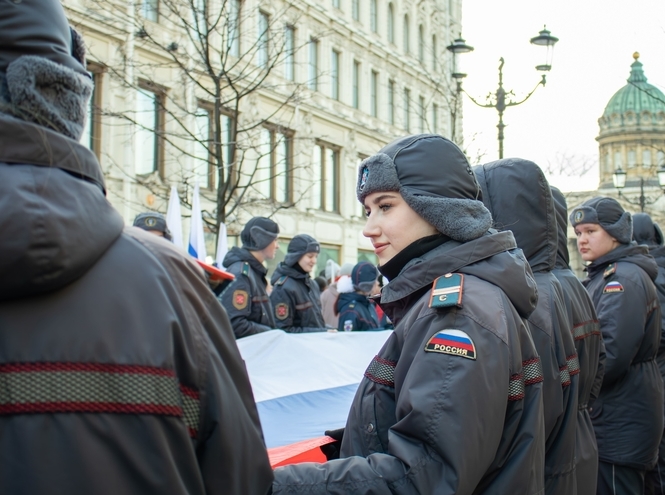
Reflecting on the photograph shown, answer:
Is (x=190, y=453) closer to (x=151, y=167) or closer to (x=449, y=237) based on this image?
(x=449, y=237)

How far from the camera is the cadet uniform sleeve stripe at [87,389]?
137cm

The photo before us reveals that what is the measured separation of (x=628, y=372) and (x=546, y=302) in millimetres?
2297

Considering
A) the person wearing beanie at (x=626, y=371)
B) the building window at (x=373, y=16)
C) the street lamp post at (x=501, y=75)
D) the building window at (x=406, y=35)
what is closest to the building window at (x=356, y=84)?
the building window at (x=373, y=16)

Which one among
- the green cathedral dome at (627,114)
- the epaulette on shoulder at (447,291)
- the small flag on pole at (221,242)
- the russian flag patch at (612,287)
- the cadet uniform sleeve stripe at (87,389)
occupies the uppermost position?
the green cathedral dome at (627,114)

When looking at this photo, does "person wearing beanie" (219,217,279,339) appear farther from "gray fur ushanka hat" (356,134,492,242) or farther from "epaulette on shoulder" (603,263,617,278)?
"gray fur ushanka hat" (356,134,492,242)

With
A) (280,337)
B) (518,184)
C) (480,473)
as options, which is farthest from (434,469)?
(280,337)

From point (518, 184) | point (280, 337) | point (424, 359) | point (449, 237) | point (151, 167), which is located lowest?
point (280, 337)

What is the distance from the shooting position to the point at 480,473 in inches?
84.0

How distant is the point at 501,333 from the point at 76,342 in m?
1.33

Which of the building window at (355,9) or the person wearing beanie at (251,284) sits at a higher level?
the building window at (355,9)

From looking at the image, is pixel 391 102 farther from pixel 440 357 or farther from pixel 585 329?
pixel 440 357

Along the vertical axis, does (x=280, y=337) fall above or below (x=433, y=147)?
below

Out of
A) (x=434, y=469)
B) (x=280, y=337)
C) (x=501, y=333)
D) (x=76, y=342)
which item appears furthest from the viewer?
(x=280, y=337)

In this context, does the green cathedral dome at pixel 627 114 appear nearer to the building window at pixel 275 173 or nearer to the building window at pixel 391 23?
the building window at pixel 391 23
